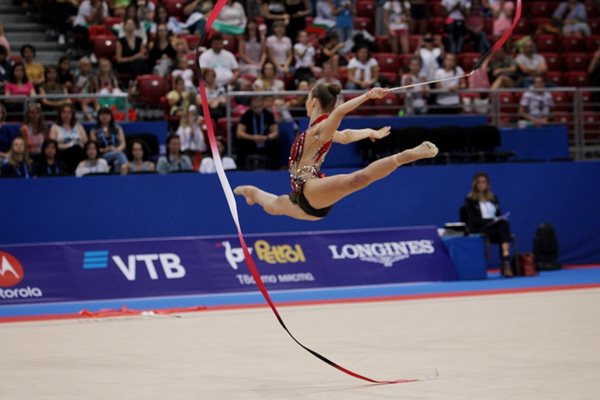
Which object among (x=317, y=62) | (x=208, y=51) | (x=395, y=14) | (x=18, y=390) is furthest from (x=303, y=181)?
(x=395, y=14)

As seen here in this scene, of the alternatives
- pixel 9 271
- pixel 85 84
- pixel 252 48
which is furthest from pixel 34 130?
pixel 252 48

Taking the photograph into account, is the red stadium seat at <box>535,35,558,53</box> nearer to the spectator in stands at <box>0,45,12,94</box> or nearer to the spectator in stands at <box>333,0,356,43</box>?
the spectator in stands at <box>333,0,356,43</box>

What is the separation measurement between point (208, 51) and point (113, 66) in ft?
5.34

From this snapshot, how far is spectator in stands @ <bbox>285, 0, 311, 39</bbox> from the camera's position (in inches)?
691

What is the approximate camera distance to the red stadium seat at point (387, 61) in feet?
56.8

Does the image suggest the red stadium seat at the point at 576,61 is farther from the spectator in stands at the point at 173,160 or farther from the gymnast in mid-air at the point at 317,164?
the gymnast in mid-air at the point at 317,164

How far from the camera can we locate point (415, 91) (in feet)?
52.1

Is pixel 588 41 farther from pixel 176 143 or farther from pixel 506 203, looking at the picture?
pixel 176 143

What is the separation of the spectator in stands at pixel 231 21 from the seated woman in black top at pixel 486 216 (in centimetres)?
498

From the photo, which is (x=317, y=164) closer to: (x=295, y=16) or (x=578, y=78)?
(x=295, y=16)

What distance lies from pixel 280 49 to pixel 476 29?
4121mm

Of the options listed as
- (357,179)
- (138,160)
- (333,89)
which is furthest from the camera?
(138,160)

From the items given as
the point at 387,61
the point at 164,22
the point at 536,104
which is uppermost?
the point at 164,22

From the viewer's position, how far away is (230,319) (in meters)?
10.7
